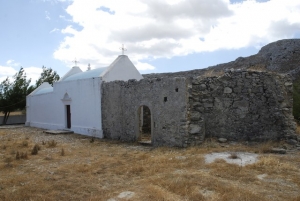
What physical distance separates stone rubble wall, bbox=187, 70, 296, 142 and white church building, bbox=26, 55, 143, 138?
5.55m

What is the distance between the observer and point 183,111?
33.9 ft

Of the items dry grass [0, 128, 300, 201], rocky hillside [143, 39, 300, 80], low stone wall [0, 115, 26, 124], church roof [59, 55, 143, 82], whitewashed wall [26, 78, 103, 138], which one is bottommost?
low stone wall [0, 115, 26, 124]

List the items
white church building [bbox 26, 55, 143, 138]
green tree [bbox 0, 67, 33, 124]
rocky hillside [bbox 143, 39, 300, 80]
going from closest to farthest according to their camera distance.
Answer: white church building [bbox 26, 55, 143, 138]
rocky hillside [bbox 143, 39, 300, 80]
green tree [bbox 0, 67, 33, 124]

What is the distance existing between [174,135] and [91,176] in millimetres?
4308

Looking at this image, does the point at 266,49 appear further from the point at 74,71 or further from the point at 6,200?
the point at 6,200

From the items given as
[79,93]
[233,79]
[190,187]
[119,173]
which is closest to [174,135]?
[233,79]

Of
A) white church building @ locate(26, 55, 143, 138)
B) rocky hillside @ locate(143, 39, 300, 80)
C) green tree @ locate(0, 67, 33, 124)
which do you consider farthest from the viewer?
green tree @ locate(0, 67, 33, 124)

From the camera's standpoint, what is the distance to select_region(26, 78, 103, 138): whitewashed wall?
14.7 meters

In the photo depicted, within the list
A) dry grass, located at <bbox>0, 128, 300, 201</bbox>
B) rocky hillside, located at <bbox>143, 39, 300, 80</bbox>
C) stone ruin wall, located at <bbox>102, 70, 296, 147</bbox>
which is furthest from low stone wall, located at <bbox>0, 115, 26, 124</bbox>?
stone ruin wall, located at <bbox>102, 70, 296, 147</bbox>

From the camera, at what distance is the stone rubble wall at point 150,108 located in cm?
1045

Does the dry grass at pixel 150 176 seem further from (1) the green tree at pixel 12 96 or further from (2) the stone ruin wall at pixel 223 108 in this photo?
(1) the green tree at pixel 12 96

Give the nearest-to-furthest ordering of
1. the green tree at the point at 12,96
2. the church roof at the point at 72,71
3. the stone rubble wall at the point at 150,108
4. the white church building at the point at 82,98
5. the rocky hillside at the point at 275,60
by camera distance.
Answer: the stone rubble wall at the point at 150,108 < the white church building at the point at 82,98 < the rocky hillside at the point at 275,60 < the church roof at the point at 72,71 < the green tree at the point at 12,96

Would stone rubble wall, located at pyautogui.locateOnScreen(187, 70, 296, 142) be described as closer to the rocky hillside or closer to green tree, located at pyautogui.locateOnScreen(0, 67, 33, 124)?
the rocky hillside

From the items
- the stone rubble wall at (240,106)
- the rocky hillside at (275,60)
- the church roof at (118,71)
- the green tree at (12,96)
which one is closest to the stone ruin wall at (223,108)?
the stone rubble wall at (240,106)
